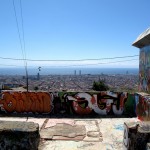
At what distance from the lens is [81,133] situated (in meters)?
10.4

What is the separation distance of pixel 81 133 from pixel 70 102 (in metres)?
4.26

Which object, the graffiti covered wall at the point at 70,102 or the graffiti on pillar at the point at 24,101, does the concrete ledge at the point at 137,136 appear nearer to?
the graffiti covered wall at the point at 70,102

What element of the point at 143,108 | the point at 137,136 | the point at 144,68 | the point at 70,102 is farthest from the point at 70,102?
the point at 137,136

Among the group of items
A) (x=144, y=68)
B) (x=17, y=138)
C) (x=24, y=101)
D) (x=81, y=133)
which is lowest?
(x=81, y=133)

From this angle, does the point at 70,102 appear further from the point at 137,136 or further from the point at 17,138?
the point at 137,136

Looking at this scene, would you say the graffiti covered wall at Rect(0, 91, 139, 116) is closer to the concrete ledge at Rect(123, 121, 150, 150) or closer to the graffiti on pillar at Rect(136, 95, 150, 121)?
the graffiti on pillar at Rect(136, 95, 150, 121)

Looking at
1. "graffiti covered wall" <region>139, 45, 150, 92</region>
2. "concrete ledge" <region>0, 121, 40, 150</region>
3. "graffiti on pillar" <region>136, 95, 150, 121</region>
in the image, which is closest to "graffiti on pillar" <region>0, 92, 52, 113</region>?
"graffiti on pillar" <region>136, 95, 150, 121</region>

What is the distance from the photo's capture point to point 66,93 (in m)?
14.6

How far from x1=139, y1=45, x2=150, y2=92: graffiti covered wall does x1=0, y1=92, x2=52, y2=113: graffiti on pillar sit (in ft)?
16.8

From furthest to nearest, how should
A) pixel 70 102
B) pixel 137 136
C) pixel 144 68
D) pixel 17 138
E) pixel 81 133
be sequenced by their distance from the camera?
pixel 70 102 < pixel 144 68 < pixel 81 133 < pixel 17 138 < pixel 137 136

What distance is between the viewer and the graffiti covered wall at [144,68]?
12523 mm

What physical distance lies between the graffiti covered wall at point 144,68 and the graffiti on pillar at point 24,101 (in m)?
5.13

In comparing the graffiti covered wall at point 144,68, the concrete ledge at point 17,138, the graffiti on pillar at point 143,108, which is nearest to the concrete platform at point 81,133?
the graffiti on pillar at point 143,108

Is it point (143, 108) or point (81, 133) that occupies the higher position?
point (143, 108)
